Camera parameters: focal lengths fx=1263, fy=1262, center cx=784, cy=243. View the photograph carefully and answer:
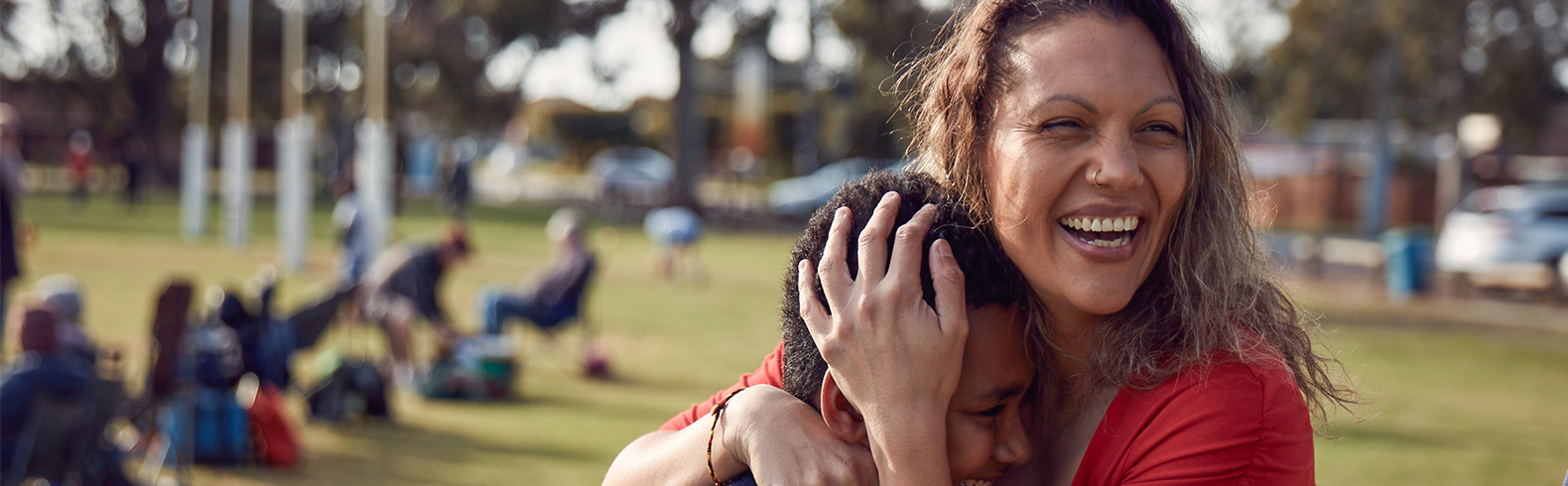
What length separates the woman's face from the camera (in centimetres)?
170

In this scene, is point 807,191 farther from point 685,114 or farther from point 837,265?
point 837,265

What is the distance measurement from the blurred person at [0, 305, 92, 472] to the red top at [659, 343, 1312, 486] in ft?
17.5

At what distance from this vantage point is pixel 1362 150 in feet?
175

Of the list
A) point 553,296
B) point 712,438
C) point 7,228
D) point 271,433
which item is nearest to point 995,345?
point 712,438

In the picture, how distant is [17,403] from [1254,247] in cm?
551

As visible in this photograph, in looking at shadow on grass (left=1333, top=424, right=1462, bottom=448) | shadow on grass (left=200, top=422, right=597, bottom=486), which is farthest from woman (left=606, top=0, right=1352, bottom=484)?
shadow on grass (left=1333, top=424, right=1462, bottom=448)

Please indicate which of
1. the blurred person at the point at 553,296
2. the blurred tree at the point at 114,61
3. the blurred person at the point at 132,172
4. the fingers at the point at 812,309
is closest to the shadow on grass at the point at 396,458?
the blurred person at the point at 553,296

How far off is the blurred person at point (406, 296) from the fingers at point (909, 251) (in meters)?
8.47

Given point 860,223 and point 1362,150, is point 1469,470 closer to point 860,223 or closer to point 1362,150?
point 860,223

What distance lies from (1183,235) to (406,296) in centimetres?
900

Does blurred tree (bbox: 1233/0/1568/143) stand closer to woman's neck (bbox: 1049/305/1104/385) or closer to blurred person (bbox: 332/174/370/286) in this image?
blurred person (bbox: 332/174/370/286)

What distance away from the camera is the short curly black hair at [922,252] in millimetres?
1780

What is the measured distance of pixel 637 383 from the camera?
1007cm

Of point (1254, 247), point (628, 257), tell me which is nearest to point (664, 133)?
point (628, 257)
